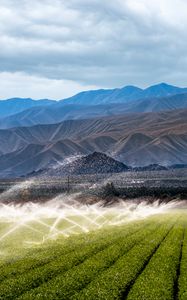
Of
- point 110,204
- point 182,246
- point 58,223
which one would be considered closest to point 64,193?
point 110,204

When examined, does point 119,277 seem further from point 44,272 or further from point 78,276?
point 44,272

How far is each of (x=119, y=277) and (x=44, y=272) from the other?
3368mm

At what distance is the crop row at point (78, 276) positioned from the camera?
674 inches

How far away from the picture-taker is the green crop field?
17.5 meters

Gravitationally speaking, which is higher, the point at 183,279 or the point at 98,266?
the point at 98,266

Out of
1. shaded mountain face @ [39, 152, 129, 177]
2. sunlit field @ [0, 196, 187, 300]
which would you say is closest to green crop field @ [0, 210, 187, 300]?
sunlit field @ [0, 196, 187, 300]

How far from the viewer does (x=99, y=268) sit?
21078 mm

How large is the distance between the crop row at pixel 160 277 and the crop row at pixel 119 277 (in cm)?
39

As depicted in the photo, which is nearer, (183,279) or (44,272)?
(183,279)

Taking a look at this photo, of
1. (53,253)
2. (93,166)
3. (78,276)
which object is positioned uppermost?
(93,166)

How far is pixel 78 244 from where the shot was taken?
90.1 feet

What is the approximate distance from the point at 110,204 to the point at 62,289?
6500 cm

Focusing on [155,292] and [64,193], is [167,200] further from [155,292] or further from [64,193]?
[155,292]

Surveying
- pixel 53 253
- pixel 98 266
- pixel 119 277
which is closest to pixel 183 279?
pixel 119 277
